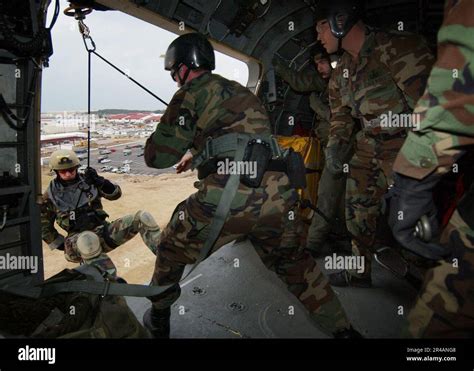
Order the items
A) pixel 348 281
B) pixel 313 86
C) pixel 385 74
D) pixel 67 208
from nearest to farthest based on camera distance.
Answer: pixel 385 74, pixel 348 281, pixel 67 208, pixel 313 86

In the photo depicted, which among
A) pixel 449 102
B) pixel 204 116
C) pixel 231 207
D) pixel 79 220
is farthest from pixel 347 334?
pixel 79 220

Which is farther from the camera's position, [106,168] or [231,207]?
[106,168]

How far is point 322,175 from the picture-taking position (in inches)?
118

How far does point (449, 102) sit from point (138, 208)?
41.2 feet

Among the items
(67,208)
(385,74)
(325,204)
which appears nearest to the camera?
(385,74)

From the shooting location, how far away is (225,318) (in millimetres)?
2037

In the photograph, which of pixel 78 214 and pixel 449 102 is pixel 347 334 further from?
pixel 78 214

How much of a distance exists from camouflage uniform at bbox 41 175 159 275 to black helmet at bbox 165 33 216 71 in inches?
60.1

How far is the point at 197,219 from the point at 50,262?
337 inches

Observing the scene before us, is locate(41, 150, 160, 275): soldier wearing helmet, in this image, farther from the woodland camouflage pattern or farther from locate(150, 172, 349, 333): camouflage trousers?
the woodland camouflage pattern

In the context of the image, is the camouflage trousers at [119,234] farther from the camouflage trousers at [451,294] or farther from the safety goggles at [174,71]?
the camouflage trousers at [451,294]

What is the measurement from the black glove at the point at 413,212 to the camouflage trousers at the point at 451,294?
50 mm

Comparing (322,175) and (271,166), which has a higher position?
(271,166)

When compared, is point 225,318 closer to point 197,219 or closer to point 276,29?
point 197,219
